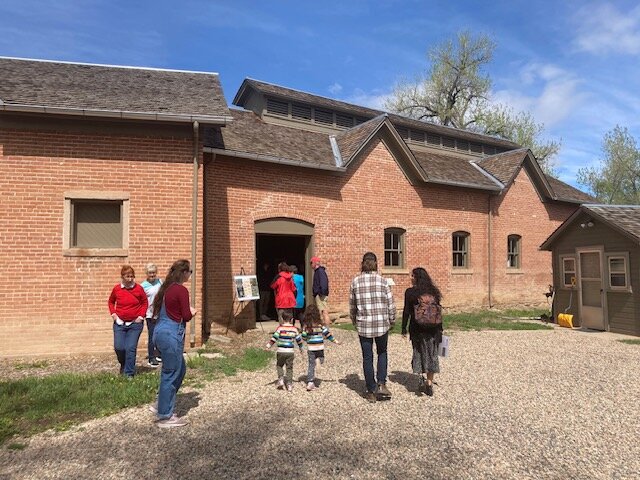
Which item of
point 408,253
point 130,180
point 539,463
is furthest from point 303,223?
point 539,463

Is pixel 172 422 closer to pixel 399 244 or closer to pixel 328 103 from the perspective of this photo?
pixel 399 244

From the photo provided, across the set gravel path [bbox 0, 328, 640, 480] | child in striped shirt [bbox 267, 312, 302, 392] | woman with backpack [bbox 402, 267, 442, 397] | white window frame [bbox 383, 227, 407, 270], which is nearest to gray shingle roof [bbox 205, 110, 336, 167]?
white window frame [bbox 383, 227, 407, 270]

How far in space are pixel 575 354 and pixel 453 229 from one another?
7.22m

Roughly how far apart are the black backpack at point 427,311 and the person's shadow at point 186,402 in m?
3.09

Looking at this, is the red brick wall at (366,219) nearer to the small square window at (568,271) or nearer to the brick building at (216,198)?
the brick building at (216,198)

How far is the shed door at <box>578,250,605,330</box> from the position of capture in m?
A: 12.4

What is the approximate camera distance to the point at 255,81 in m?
16.0

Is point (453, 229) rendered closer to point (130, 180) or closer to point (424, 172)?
point (424, 172)

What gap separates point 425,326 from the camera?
5902 millimetres

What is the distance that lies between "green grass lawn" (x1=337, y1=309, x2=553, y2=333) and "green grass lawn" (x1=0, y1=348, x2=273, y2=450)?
21.8ft

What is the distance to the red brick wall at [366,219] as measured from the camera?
1102cm

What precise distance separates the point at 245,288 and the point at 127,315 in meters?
4.39

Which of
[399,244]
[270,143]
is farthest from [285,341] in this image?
[399,244]

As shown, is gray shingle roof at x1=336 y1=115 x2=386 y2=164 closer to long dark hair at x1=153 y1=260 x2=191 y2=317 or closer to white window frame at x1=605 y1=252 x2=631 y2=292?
white window frame at x1=605 y1=252 x2=631 y2=292
